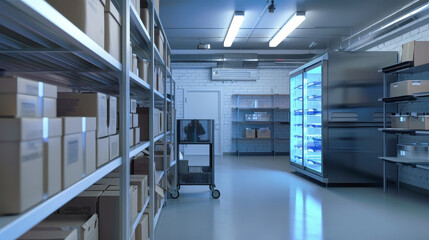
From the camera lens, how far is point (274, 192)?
185 inches

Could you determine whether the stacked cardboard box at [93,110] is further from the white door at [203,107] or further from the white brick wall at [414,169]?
the white door at [203,107]

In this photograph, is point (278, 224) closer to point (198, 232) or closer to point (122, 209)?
point (198, 232)

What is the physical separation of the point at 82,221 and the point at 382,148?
518 centimetres

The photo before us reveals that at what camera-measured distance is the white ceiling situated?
517cm

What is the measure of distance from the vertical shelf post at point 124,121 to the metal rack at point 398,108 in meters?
3.91

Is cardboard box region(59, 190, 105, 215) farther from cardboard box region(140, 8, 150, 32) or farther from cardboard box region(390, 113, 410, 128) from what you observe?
cardboard box region(390, 113, 410, 128)

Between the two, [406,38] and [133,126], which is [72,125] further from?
[406,38]

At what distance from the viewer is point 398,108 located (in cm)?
521

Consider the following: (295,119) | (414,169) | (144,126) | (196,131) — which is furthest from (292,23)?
(144,126)

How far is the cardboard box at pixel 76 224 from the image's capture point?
1345 millimetres

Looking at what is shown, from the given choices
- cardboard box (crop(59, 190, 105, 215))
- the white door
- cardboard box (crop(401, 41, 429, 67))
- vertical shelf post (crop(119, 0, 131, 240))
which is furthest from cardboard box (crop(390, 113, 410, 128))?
the white door

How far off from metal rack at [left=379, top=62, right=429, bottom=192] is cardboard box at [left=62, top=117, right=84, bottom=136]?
4250mm

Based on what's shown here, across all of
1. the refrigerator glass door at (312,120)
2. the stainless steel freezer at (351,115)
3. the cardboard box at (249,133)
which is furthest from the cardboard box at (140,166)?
the cardboard box at (249,133)

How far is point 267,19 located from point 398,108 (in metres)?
2.93
